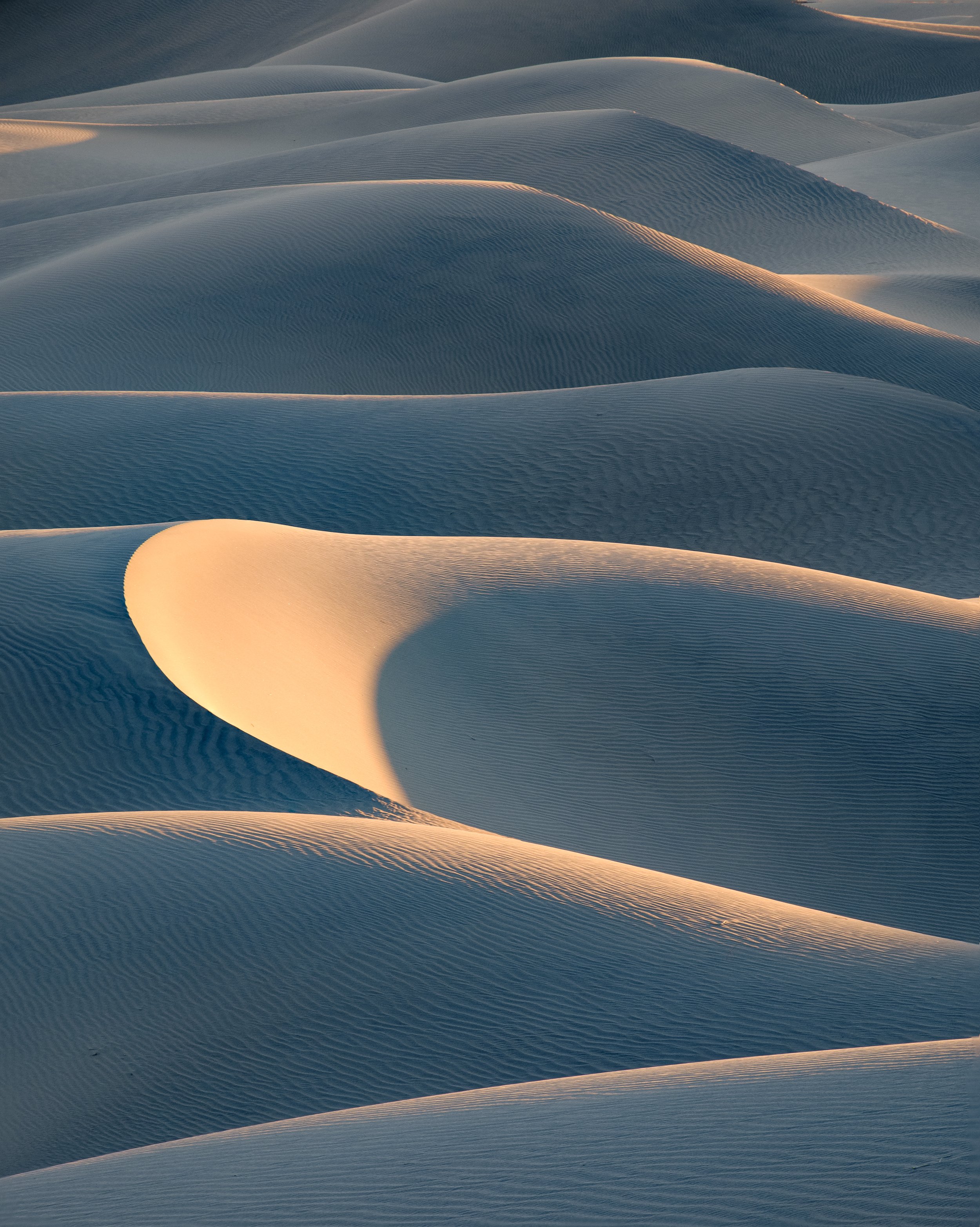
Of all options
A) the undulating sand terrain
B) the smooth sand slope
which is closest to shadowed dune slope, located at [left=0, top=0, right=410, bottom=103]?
the smooth sand slope

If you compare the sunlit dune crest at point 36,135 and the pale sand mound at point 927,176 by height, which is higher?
the sunlit dune crest at point 36,135

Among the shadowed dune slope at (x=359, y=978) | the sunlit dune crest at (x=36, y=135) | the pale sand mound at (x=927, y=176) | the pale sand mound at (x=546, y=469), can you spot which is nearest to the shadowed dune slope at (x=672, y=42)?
the pale sand mound at (x=927, y=176)

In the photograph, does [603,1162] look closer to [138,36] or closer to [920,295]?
[920,295]

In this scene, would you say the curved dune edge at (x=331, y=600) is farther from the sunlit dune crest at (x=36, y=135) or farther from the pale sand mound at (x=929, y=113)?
the pale sand mound at (x=929, y=113)

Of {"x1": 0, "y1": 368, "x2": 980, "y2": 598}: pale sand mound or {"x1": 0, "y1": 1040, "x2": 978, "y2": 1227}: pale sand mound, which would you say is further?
{"x1": 0, "y1": 368, "x2": 980, "y2": 598}: pale sand mound

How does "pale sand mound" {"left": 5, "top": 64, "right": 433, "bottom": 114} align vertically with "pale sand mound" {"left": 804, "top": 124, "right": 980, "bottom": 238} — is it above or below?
above

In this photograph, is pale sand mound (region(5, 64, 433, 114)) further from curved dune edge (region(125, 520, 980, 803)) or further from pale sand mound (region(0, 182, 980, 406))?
curved dune edge (region(125, 520, 980, 803))

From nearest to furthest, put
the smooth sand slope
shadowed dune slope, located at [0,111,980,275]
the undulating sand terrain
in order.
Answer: the undulating sand terrain → shadowed dune slope, located at [0,111,980,275] → the smooth sand slope
